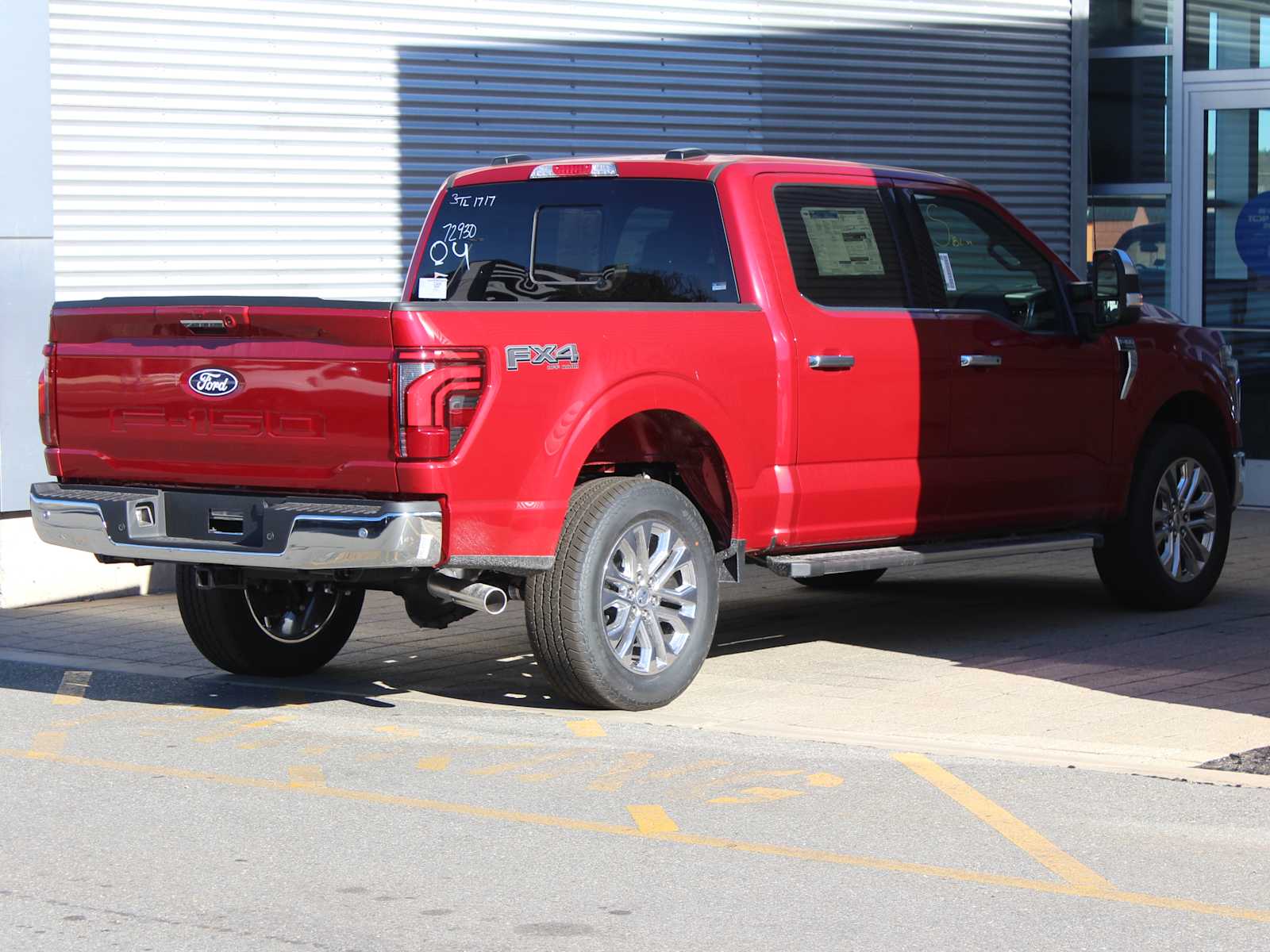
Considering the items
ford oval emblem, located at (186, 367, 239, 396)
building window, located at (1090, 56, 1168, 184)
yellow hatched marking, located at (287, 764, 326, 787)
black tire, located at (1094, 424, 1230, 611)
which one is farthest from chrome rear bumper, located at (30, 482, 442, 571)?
building window, located at (1090, 56, 1168, 184)

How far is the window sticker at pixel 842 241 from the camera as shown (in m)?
8.52

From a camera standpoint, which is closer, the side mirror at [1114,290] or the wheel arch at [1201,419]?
the side mirror at [1114,290]

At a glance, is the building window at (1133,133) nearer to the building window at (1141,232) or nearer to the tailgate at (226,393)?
the building window at (1141,232)

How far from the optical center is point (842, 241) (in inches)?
340

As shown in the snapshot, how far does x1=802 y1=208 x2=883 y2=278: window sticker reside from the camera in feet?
28.0

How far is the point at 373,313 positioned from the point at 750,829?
2.26m

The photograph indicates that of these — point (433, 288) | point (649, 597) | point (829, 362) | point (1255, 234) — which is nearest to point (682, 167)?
point (829, 362)

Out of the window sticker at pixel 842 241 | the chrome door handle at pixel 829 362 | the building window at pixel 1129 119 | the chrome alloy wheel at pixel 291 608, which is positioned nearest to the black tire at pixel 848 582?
the window sticker at pixel 842 241

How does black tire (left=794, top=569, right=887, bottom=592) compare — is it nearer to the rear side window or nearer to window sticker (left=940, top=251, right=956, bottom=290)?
window sticker (left=940, top=251, right=956, bottom=290)

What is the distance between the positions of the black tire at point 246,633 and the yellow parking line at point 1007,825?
8.75 feet

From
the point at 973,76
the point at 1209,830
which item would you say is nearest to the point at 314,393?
the point at 1209,830

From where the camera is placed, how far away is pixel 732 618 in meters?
10.4

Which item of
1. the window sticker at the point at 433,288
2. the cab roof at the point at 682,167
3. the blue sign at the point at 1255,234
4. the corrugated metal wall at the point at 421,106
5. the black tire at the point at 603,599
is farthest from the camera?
the blue sign at the point at 1255,234

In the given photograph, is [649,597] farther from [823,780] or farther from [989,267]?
[989,267]
